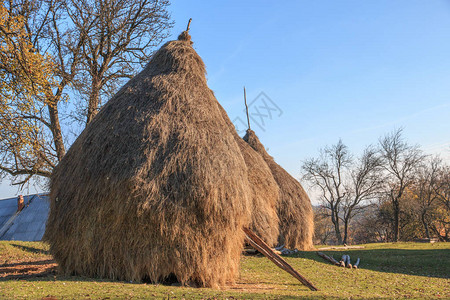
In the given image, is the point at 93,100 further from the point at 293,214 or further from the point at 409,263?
the point at 409,263

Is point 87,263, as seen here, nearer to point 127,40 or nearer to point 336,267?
point 336,267

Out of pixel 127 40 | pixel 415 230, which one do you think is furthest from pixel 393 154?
pixel 127 40

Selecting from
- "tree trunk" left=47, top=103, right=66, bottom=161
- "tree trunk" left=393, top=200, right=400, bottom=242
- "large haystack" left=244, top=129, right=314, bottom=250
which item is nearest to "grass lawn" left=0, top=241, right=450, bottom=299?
"large haystack" left=244, top=129, right=314, bottom=250

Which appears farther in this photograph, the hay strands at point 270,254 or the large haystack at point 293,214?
the large haystack at point 293,214

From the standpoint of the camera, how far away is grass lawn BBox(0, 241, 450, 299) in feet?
19.8

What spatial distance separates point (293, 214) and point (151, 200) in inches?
441

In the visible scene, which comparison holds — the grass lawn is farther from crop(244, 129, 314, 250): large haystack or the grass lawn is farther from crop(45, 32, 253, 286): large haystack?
crop(244, 129, 314, 250): large haystack

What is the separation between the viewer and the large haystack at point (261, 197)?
46.7ft

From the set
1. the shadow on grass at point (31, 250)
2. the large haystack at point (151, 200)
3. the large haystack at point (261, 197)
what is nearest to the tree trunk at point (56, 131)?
the shadow on grass at point (31, 250)

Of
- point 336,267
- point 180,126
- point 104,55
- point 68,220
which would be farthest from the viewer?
point 104,55

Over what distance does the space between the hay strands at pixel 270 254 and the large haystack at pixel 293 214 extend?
815 centimetres

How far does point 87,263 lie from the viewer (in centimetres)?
759

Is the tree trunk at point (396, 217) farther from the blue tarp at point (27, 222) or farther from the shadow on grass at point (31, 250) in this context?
the blue tarp at point (27, 222)

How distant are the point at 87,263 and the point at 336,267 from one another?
9.53 m
